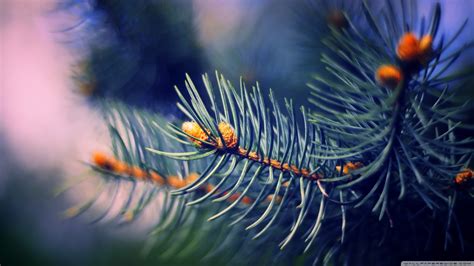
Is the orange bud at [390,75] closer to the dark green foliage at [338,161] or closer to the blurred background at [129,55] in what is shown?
A: the dark green foliage at [338,161]

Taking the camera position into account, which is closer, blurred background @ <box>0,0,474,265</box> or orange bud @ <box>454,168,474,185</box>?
orange bud @ <box>454,168,474,185</box>

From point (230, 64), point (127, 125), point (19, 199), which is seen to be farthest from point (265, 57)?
point (19, 199)

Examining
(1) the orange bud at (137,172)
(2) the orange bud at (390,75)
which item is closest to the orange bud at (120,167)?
(1) the orange bud at (137,172)

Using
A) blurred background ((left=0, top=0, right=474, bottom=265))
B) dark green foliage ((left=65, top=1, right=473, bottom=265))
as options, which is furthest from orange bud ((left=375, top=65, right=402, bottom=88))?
blurred background ((left=0, top=0, right=474, bottom=265))

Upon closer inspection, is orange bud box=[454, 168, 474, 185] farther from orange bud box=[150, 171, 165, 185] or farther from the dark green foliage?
orange bud box=[150, 171, 165, 185]

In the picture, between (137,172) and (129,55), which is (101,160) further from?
(129,55)
